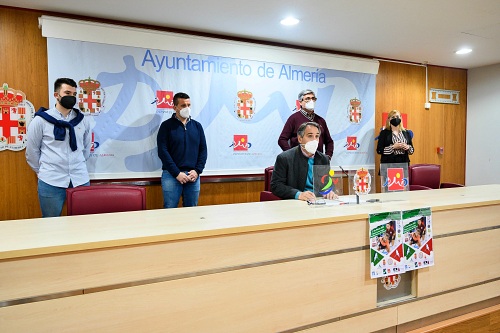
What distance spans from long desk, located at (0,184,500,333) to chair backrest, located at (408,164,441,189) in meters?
2.07

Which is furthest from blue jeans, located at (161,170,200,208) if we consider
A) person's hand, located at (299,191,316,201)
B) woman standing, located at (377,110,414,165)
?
woman standing, located at (377,110,414,165)

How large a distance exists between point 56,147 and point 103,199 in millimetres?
1278

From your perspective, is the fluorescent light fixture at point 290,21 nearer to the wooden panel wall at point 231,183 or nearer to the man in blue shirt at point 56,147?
the wooden panel wall at point 231,183

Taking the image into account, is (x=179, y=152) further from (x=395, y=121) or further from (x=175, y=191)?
(x=395, y=121)

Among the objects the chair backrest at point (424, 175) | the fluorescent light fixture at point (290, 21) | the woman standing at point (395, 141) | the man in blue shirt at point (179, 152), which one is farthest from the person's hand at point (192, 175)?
the woman standing at point (395, 141)

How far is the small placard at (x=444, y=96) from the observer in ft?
21.0

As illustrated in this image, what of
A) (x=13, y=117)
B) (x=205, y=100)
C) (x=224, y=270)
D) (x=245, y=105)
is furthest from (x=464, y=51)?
(x=13, y=117)

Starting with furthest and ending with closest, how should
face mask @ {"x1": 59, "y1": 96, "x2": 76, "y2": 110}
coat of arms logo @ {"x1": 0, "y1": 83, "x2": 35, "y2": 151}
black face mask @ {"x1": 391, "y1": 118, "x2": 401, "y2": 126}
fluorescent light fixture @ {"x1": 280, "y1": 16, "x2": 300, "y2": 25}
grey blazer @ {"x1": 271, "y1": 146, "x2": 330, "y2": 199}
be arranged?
black face mask @ {"x1": 391, "y1": 118, "x2": 401, "y2": 126} → fluorescent light fixture @ {"x1": 280, "y1": 16, "x2": 300, "y2": 25} → coat of arms logo @ {"x1": 0, "y1": 83, "x2": 35, "y2": 151} → face mask @ {"x1": 59, "y1": 96, "x2": 76, "y2": 110} → grey blazer @ {"x1": 271, "y1": 146, "x2": 330, "y2": 199}

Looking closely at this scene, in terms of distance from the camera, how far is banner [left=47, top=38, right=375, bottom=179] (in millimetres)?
3934

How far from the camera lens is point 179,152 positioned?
384cm

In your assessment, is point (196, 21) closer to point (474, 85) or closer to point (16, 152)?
point (16, 152)

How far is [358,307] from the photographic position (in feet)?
6.68

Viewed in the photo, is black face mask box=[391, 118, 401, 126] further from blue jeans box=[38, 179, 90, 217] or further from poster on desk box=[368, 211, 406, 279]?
blue jeans box=[38, 179, 90, 217]

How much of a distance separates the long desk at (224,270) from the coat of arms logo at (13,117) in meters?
2.21
